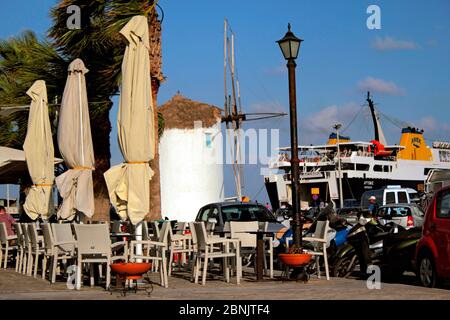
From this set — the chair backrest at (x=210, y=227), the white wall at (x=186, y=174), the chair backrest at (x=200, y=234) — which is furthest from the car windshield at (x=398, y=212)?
the white wall at (x=186, y=174)

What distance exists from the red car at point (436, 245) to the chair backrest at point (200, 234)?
339 centimetres

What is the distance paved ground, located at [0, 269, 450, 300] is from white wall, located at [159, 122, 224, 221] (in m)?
23.0

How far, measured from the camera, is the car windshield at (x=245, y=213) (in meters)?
19.2

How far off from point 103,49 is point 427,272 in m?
13.0

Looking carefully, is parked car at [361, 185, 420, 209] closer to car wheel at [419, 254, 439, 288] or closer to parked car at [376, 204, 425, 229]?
parked car at [376, 204, 425, 229]

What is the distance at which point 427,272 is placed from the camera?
1230 cm

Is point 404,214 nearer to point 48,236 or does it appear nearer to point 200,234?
point 200,234

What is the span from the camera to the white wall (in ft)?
122

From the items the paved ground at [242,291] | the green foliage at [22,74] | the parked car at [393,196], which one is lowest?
the paved ground at [242,291]

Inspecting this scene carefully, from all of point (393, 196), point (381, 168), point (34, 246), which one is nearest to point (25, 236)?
point (34, 246)

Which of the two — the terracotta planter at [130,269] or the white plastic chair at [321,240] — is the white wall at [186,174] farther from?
the terracotta planter at [130,269]
